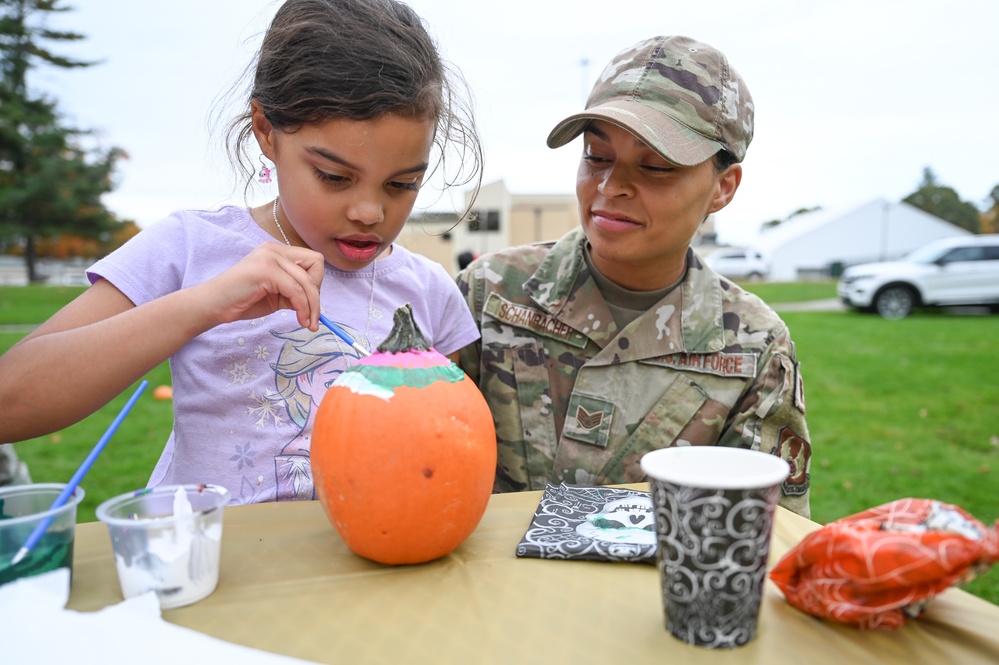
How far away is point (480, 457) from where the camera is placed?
3.53 feet

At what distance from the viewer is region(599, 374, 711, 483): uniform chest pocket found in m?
1.83

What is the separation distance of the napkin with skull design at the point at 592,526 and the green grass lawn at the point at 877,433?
2.22m

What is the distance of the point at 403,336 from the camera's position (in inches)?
43.2

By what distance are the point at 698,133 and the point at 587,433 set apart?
818mm

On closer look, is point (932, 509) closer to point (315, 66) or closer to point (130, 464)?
point (315, 66)

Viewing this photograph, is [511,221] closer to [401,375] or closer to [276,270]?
[276,270]

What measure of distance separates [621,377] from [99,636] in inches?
53.8

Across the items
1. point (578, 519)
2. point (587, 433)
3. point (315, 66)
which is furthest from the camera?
point (587, 433)

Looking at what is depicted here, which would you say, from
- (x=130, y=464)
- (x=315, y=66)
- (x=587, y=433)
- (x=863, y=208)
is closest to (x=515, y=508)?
(x=587, y=433)

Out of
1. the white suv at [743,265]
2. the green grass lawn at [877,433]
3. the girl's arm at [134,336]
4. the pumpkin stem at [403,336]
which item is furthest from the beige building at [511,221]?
the pumpkin stem at [403,336]

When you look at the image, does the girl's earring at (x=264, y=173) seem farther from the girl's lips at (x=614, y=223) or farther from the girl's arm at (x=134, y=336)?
the girl's lips at (x=614, y=223)

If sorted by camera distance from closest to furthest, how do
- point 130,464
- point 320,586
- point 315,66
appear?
point 320,586
point 315,66
point 130,464

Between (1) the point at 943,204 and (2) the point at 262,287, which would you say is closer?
(2) the point at 262,287

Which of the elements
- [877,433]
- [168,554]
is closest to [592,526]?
[168,554]
